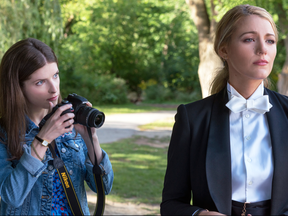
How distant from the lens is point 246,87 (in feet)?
4.97

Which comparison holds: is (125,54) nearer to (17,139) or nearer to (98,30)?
(98,30)

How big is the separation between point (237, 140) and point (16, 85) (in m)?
1.24

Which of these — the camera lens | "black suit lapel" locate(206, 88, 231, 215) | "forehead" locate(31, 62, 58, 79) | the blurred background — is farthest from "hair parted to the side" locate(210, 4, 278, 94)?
the blurred background

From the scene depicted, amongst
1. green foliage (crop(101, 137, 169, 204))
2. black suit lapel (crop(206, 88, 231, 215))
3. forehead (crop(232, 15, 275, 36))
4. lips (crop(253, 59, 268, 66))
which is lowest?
green foliage (crop(101, 137, 169, 204))

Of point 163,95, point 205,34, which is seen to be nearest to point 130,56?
point 163,95

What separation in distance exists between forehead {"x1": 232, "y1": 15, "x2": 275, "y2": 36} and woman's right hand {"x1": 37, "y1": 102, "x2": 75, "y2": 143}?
98cm

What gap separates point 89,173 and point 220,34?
1139 millimetres

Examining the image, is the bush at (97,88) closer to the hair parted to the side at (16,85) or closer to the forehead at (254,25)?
the hair parted to the side at (16,85)

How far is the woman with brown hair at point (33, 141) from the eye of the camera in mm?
1797

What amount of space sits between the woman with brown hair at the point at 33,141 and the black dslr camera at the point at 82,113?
0.17ft

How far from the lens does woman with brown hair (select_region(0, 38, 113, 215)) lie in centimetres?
180

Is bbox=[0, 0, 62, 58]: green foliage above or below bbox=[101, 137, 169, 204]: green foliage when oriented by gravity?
above

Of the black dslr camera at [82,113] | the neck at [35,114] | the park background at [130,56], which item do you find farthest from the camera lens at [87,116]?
the park background at [130,56]

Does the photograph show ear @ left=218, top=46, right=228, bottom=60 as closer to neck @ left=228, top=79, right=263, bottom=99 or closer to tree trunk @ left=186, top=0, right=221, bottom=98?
neck @ left=228, top=79, right=263, bottom=99
